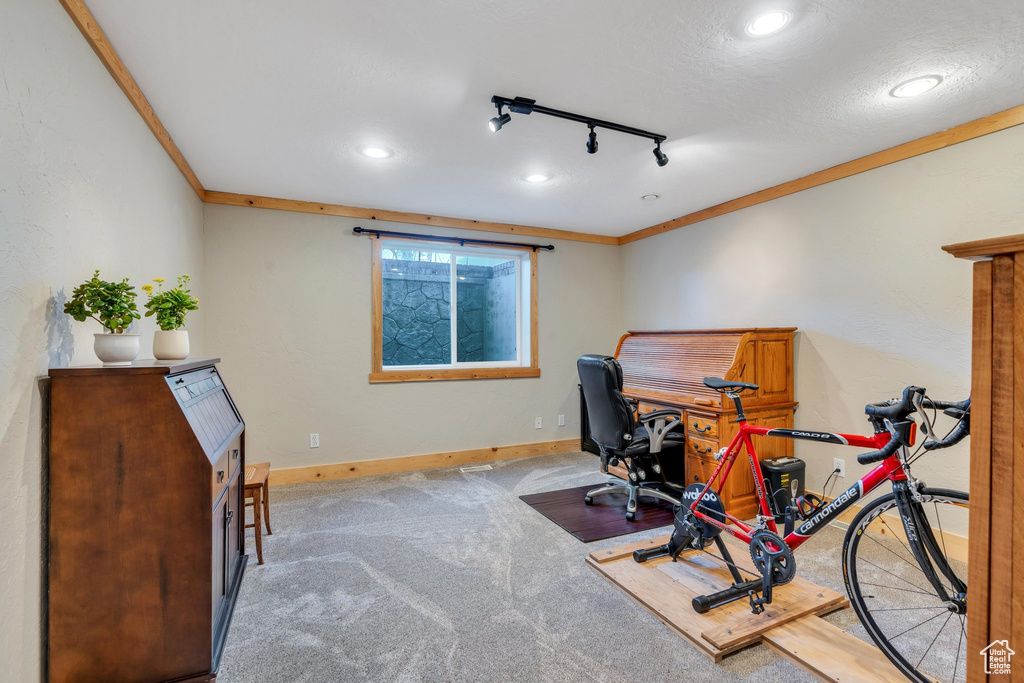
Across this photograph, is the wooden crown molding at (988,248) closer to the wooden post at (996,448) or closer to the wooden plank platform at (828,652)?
the wooden post at (996,448)

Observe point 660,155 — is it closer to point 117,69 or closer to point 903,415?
point 903,415

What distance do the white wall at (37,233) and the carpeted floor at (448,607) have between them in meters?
0.80

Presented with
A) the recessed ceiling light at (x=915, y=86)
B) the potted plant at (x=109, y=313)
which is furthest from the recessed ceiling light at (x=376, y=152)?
the recessed ceiling light at (x=915, y=86)

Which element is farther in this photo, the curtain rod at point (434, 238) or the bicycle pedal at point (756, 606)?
the curtain rod at point (434, 238)

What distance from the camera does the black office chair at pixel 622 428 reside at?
3021 millimetres

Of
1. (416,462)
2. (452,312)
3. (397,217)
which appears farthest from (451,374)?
(397,217)

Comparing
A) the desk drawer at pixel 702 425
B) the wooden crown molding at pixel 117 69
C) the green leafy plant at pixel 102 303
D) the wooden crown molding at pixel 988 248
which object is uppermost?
the wooden crown molding at pixel 117 69

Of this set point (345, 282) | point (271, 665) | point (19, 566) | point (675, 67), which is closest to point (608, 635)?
point (271, 665)

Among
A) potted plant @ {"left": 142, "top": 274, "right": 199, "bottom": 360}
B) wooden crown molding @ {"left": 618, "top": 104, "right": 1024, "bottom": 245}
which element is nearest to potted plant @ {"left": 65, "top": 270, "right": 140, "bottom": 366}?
potted plant @ {"left": 142, "top": 274, "right": 199, "bottom": 360}

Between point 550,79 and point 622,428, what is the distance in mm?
2113

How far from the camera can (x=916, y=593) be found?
2.11 m

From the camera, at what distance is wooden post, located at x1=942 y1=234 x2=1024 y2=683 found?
82 cm

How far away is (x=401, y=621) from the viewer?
1969mm

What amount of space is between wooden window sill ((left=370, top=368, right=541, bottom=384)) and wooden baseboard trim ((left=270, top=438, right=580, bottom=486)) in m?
0.72
